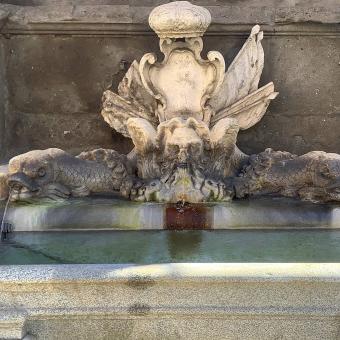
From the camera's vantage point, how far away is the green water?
10.7 feet

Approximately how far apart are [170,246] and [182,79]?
1231 millimetres

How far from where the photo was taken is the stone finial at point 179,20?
408 centimetres

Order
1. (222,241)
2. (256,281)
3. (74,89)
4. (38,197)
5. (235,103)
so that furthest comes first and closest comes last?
(74,89), (235,103), (38,197), (222,241), (256,281)

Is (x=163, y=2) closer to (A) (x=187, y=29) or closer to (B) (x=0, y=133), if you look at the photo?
(A) (x=187, y=29)

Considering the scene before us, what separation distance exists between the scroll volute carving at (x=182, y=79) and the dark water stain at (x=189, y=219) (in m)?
0.72

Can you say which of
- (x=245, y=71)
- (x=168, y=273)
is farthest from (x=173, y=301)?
(x=245, y=71)

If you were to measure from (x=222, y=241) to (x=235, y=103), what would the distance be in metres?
1.19

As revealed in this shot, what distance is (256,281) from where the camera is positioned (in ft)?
8.82

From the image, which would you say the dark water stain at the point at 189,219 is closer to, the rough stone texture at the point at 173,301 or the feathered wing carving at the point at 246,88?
the feathered wing carving at the point at 246,88

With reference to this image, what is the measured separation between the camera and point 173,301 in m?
2.76

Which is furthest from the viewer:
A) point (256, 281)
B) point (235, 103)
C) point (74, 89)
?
point (74, 89)

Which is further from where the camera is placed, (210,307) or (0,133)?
(0,133)

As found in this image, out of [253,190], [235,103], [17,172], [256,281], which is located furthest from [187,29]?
[256,281]

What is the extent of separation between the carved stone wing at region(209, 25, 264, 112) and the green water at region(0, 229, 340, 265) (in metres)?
1.08
